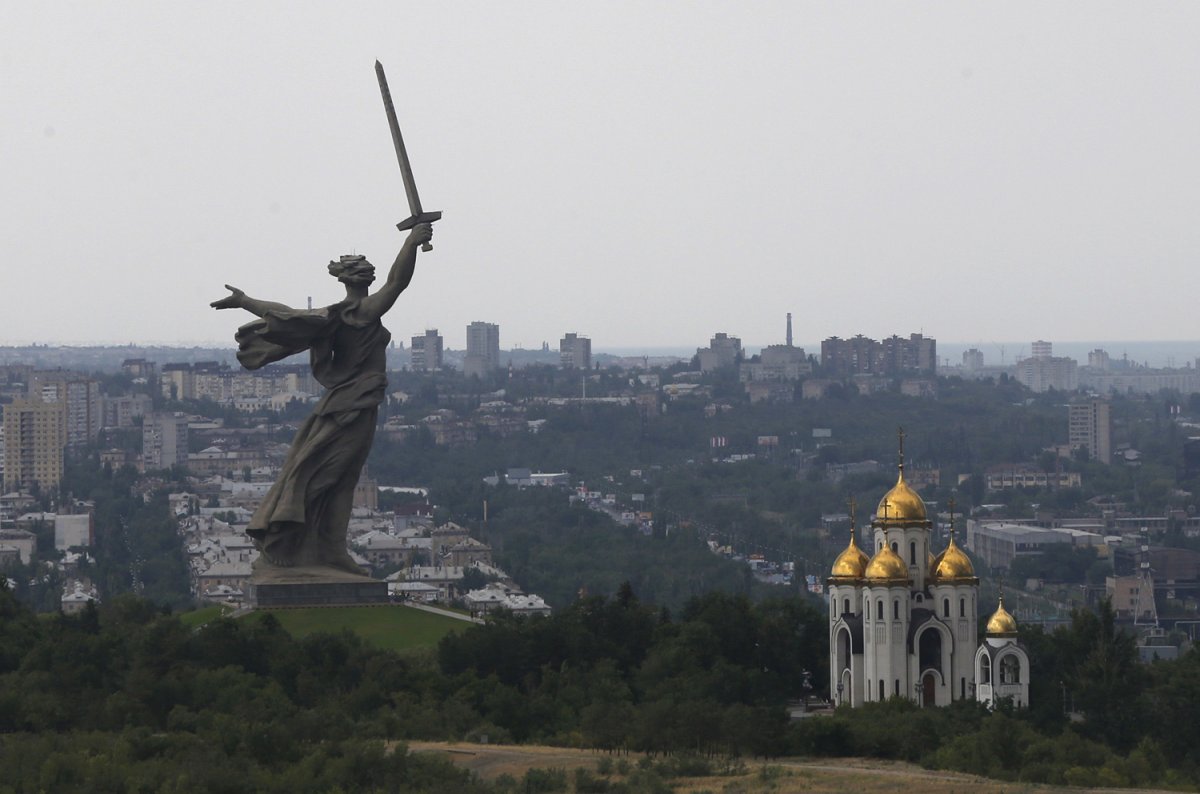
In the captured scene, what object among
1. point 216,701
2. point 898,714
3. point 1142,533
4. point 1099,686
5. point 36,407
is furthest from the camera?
point 36,407

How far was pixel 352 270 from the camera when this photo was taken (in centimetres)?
4950

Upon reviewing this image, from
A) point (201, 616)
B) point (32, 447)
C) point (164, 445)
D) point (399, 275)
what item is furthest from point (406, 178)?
point (164, 445)

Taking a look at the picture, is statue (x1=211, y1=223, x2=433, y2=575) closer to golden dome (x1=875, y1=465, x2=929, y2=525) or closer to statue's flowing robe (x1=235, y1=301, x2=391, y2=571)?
statue's flowing robe (x1=235, y1=301, x2=391, y2=571)

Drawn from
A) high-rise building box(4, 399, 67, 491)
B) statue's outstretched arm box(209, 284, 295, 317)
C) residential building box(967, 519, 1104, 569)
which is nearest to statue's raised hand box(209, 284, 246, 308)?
statue's outstretched arm box(209, 284, 295, 317)

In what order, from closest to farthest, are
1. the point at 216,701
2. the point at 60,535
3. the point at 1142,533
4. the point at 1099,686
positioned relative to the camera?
the point at 216,701
the point at 1099,686
the point at 60,535
the point at 1142,533

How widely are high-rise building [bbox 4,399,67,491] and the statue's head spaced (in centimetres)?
12741

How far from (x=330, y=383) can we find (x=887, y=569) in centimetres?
1163

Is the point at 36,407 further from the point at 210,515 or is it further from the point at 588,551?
the point at 588,551

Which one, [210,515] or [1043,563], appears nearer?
[1043,563]

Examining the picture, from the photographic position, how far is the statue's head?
4950 cm

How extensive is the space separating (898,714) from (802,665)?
706 centimetres

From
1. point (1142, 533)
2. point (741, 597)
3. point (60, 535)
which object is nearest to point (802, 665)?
point (741, 597)

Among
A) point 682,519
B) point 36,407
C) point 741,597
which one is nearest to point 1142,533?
point 682,519

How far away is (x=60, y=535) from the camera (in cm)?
14238
